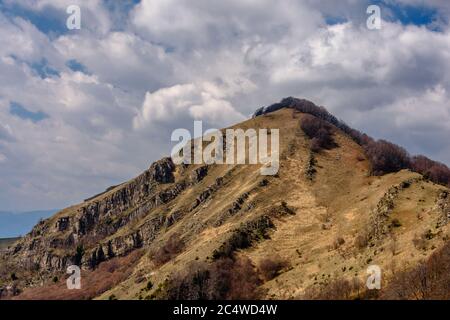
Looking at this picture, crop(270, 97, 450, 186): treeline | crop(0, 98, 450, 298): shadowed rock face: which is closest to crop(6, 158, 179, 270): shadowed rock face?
crop(0, 98, 450, 298): shadowed rock face

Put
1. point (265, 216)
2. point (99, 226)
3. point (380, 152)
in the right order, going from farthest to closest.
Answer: point (99, 226)
point (380, 152)
point (265, 216)

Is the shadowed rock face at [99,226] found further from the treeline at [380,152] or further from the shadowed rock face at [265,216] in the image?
the treeline at [380,152]

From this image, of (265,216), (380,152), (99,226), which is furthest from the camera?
(99,226)

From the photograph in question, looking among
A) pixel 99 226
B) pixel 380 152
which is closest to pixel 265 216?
pixel 380 152

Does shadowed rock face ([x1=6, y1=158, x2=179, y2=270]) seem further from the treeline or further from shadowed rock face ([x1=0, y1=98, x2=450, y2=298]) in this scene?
the treeline

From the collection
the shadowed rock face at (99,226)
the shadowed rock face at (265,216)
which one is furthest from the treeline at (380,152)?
the shadowed rock face at (99,226)

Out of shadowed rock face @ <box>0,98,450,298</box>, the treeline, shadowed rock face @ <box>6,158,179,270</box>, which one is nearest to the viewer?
shadowed rock face @ <box>0,98,450,298</box>

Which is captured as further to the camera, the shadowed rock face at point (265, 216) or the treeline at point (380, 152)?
the treeline at point (380, 152)

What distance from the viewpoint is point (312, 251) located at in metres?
84.4

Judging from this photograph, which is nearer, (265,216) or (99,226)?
(265,216)

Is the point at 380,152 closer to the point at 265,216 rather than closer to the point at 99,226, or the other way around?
the point at 265,216

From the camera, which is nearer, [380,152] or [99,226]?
[380,152]

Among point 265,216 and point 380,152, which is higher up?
point 380,152
